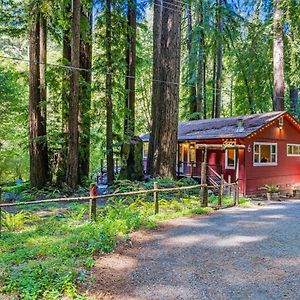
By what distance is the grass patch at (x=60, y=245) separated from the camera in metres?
4.18

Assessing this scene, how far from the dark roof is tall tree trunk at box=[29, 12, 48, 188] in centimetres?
823

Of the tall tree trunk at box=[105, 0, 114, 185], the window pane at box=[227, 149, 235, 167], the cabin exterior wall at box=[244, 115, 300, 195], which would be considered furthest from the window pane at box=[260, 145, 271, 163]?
the tall tree trunk at box=[105, 0, 114, 185]

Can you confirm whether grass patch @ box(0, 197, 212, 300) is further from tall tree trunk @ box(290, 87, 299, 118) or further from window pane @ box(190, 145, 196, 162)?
tall tree trunk @ box(290, 87, 299, 118)

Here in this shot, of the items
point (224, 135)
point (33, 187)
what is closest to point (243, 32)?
point (224, 135)

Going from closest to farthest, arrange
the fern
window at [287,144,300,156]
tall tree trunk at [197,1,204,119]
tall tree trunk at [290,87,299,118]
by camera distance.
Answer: the fern, window at [287,144,300,156], tall tree trunk at [197,1,204,119], tall tree trunk at [290,87,299,118]

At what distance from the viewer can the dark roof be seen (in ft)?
53.2

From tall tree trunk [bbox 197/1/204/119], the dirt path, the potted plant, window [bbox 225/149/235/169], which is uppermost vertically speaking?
tall tree trunk [bbox 197/1/204/119]

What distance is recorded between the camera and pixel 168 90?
1225 centimetres

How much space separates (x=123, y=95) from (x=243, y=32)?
14614 millimetres

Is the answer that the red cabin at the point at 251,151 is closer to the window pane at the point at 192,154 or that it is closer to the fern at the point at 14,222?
the window pane at the point at 192,154

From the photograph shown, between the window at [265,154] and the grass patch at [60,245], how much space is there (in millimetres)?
8080

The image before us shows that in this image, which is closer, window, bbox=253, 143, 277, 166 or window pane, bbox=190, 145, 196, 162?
window, bbox=253, 143, 277, 166

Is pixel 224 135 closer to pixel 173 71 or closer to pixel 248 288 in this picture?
pixel 173 71

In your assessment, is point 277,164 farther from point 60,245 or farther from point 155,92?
point 60,245
